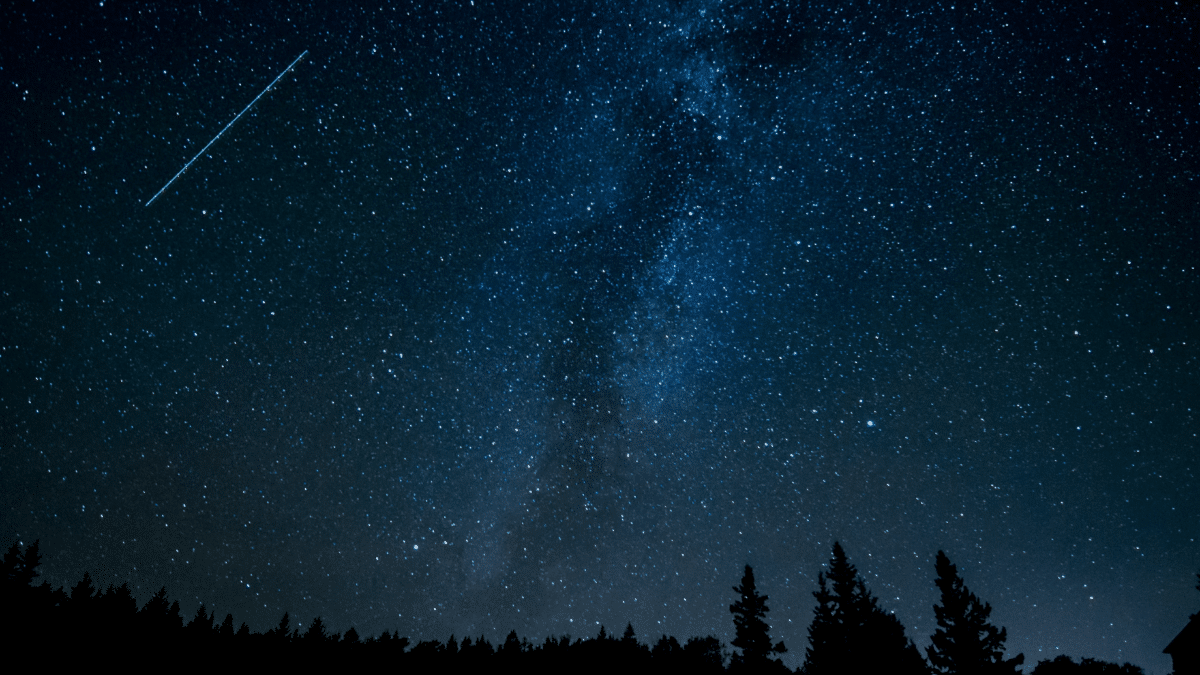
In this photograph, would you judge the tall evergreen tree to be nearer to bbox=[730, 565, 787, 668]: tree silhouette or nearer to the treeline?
the treeline

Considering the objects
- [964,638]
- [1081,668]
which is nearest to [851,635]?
[964,638]

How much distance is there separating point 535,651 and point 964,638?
23662 millimetres

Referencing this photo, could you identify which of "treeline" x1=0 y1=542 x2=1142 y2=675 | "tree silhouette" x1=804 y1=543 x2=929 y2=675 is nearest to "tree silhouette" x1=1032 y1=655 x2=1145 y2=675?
"treeline" x1=0 y1=542 x2=1142 y2=675

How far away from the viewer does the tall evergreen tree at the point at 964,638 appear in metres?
21.5

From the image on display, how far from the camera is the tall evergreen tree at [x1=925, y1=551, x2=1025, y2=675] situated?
2148 cm

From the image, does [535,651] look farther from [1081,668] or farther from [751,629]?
[1081,668]

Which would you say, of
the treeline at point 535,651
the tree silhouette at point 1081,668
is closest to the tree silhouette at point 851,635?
the treeline at point 535,651

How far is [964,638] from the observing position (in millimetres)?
21875

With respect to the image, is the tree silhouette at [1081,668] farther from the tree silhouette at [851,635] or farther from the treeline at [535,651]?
the tree silhouette at [851,635]

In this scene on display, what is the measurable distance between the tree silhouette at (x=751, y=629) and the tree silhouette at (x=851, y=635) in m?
1.85

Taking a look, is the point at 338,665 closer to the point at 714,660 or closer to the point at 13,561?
the point at 13,561

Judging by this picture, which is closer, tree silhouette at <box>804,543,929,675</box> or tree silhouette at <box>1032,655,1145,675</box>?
tree silhouette at <box>804,543,929,675</box>

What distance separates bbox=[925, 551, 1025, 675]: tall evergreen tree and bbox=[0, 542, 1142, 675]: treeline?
0.12 ft

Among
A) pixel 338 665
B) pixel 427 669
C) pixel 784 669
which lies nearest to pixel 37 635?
pixel 338 665
